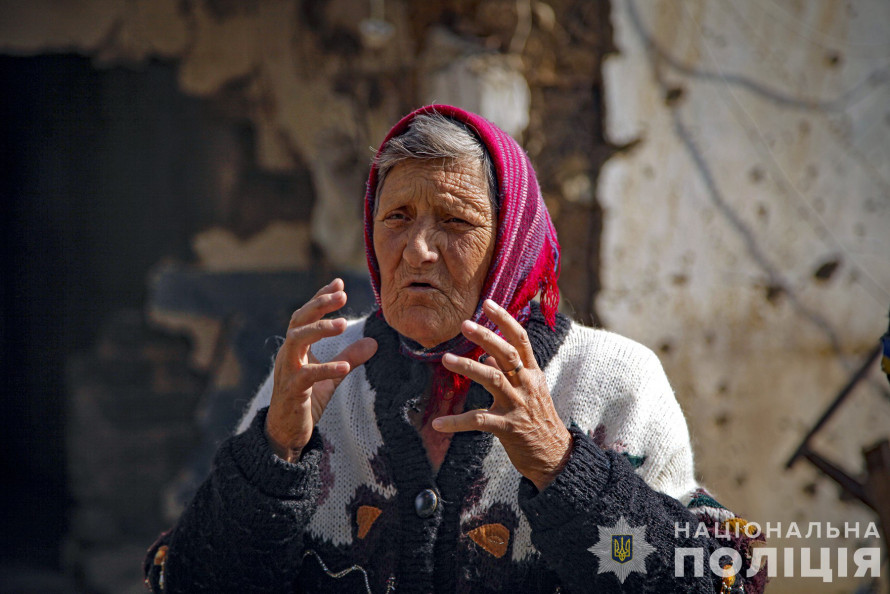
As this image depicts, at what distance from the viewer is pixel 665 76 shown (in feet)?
11.5

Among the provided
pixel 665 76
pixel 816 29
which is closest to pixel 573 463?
pixel 665 76

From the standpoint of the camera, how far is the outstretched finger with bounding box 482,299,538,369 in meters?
1.49

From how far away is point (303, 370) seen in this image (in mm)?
1609

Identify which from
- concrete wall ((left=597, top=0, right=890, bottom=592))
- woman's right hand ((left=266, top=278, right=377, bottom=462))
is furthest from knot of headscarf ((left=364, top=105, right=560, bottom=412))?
concrete wall ((left=597, top=0, right=890, bottom=592))

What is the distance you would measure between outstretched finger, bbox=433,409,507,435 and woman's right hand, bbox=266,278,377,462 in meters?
0.25

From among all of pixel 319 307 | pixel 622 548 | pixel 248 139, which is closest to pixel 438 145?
pixel 319 307

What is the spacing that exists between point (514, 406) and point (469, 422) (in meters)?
0.10

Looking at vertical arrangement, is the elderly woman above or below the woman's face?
below

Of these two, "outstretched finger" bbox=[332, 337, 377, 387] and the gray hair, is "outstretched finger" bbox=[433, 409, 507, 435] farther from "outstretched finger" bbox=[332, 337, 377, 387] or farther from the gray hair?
the gray hair

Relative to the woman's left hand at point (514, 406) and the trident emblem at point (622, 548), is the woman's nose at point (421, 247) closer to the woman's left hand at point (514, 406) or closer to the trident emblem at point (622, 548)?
the woman's left hand at point (514, 406)

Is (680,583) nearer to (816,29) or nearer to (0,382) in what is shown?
(816,29)

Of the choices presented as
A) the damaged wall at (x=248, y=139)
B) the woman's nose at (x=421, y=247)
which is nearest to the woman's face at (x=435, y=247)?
the woman's nose at (x=421, y=247)

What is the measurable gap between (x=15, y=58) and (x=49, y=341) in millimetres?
1907

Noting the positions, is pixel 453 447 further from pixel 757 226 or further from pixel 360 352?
pixel 757 226
